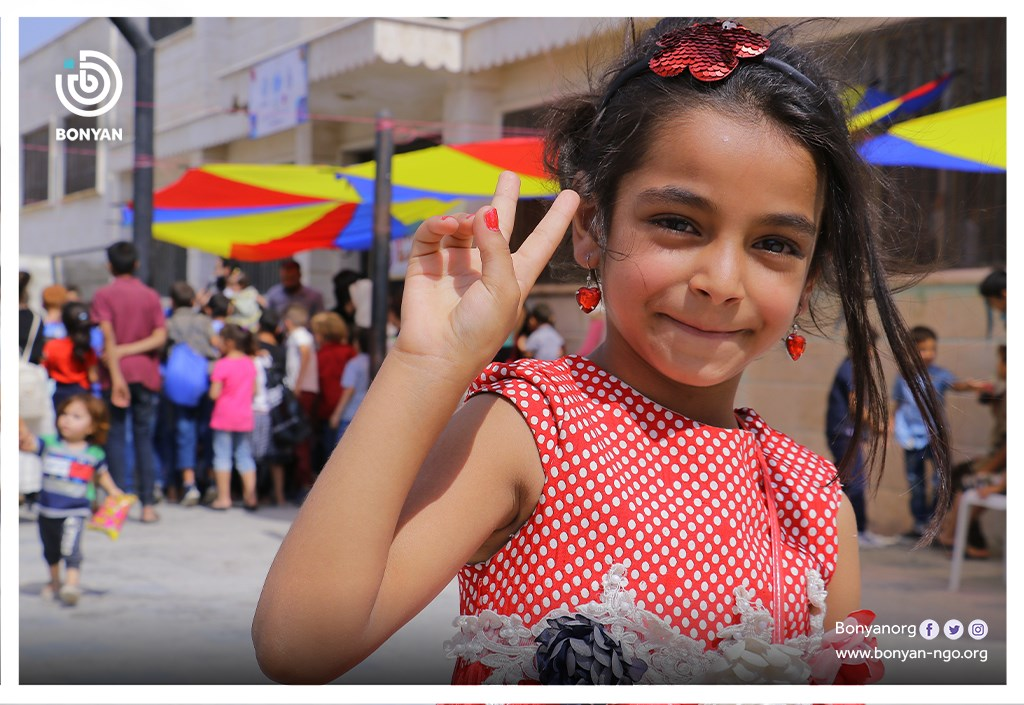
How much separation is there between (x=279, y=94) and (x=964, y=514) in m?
2.84

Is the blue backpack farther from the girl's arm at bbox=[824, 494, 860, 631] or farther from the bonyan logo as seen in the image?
the girl's arm at bbox=[824, 494, 860, 631]

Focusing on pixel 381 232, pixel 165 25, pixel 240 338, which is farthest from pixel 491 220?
pixel 240 338

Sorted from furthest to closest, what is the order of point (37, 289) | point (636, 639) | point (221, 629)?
point (37, 289) → point (221, 629) → point (636, 639)

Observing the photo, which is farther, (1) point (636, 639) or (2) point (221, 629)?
(2) point (221, 629)

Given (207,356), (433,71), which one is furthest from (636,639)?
(433,71)

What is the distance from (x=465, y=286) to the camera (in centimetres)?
61

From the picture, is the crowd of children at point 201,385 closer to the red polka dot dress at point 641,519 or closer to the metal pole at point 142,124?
the metal pole at point 142,124

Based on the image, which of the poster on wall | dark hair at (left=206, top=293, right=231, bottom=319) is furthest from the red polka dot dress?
dark hair at (left=206, top=293, right=231, bottom=319)

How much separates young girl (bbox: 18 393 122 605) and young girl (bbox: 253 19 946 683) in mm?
2306

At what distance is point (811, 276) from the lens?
32.1 inches

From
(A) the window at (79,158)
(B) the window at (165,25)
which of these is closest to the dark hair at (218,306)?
(A) the window at (79,158)

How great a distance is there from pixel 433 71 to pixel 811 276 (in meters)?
4.19
